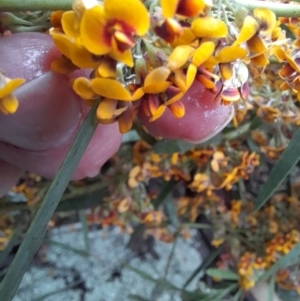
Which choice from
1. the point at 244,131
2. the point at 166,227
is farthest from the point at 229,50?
the point at 166,227

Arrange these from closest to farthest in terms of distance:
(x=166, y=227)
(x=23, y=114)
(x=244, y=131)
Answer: (x=23, y=114)
(x=244, y=131)
(x=166, y=227)

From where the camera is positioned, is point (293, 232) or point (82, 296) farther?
point (82, 296)

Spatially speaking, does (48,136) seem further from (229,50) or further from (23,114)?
(229,50)

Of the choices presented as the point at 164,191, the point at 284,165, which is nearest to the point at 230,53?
the point at 284,165

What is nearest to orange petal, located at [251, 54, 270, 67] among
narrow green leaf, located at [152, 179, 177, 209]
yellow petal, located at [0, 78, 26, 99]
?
yellow petal, located at [0, 78, 26, 99]

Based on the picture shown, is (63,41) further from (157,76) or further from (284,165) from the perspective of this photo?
(284,165)

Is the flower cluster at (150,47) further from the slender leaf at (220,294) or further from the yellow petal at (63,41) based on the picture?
the slender leaf at (220,294)

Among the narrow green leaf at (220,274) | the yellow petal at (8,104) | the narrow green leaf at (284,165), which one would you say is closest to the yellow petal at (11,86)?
the yellow petal at (8,104)
